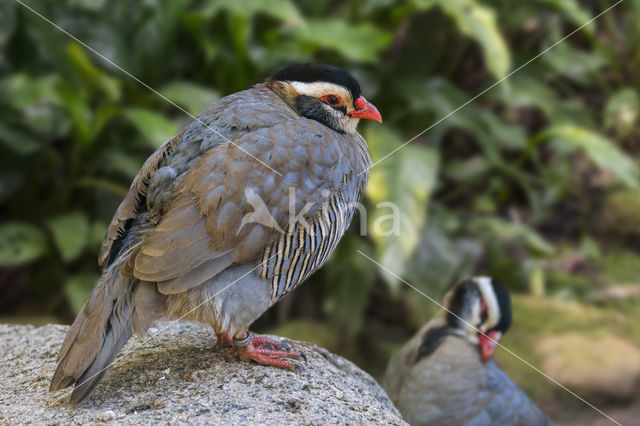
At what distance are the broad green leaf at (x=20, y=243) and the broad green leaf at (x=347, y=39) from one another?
2580 millimetres

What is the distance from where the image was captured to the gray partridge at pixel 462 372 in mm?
3938

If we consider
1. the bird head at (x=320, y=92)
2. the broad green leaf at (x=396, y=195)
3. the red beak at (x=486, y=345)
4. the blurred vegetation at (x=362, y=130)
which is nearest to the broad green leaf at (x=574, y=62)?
the blurred vegetation at (x=362, y=130)

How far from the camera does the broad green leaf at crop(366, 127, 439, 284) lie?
582 cm

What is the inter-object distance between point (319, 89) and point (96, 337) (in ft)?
5.03

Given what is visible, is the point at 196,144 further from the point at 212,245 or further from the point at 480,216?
the point at 480,216

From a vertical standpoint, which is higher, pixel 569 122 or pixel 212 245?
pixel 569 122

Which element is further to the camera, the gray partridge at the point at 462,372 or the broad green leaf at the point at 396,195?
the broad green leaf at the point at 396,195

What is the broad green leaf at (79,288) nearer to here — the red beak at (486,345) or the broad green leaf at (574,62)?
the red beak at (486,345)

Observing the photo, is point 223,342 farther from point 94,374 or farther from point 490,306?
point 490,306

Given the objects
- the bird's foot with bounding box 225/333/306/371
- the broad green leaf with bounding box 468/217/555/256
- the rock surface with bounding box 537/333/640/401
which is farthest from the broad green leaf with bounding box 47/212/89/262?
the rock surface with bounding box 537/333/640/401

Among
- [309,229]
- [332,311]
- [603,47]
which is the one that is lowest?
[332,311]

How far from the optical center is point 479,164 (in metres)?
7.63

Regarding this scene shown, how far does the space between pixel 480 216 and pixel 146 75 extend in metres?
3.31

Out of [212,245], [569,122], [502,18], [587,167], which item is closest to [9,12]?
[212,245]
